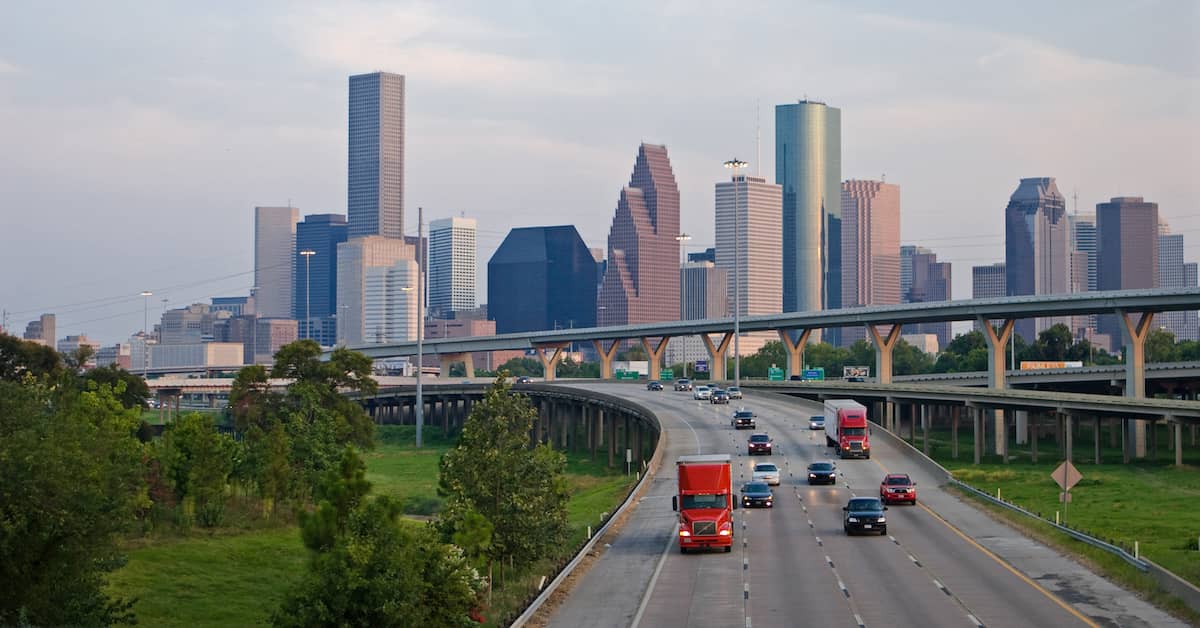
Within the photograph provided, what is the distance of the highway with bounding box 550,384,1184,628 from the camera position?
33688 millimetres

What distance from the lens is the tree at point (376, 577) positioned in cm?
2895

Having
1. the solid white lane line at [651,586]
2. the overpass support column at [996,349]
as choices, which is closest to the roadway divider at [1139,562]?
the solid white lane line at [651,586]

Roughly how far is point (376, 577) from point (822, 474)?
143 ft

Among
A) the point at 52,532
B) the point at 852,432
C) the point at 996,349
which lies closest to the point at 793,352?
the point at 996,349

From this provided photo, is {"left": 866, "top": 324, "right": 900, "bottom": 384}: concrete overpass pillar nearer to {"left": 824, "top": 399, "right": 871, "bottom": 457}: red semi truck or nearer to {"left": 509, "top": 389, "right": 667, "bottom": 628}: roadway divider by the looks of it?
{"left": 509, "top": 389, "right": 667, "bottom": 628}: roadway divider

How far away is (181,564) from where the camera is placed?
57000 mm

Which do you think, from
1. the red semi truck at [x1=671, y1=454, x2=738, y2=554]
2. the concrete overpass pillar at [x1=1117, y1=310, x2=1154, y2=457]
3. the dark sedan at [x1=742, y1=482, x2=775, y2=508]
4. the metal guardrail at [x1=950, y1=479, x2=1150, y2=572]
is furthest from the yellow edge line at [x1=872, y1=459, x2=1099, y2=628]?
the concrete overpass pillar at [x1=1117, y1=310, x2=1154, y2=457]

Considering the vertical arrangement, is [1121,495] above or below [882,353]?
below

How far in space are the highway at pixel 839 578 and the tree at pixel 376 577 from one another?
4154 mm

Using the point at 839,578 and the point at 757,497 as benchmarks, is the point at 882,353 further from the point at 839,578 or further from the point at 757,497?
the point at 839,578

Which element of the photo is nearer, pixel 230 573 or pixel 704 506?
pixel 704 506

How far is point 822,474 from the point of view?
6950 cm

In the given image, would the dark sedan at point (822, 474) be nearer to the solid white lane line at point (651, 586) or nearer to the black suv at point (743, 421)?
the solid white lane line at point (651, 586)

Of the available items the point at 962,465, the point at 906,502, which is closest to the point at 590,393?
the point at 962,465
